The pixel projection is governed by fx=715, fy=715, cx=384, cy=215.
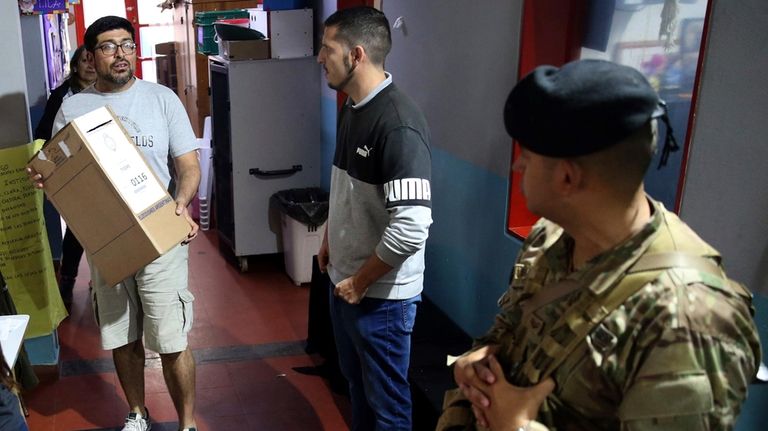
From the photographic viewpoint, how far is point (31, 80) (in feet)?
17.2

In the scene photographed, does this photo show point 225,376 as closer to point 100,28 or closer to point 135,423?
point 135,423

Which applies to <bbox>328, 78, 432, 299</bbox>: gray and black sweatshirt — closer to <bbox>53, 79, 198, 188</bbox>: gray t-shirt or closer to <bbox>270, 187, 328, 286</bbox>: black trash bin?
<bbox>53, 79, 198, 188</bbox>: gray t-shirt

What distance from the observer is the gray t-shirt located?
2812 mm

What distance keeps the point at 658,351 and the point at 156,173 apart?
2183mm

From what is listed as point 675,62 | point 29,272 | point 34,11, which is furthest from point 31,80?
point 675,62

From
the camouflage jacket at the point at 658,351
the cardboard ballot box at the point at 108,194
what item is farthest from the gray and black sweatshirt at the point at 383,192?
the camouflage jacket at the point at 658,351

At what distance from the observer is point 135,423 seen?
3115 mm

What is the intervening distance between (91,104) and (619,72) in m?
2.33

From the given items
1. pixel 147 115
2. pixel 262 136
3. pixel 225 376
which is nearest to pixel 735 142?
pixel 147 115

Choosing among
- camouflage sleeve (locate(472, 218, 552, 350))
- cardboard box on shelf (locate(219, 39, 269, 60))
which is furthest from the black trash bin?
camouflage sleeve (locate(472, 218, 552, 350))

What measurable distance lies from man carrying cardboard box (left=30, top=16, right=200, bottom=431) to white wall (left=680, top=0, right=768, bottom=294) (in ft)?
5.96

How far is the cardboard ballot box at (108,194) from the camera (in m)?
2.50

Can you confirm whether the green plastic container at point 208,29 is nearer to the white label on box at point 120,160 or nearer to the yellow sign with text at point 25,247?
the yellow sign with text at point 25,247

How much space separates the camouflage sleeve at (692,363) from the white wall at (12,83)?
10.1 feet
